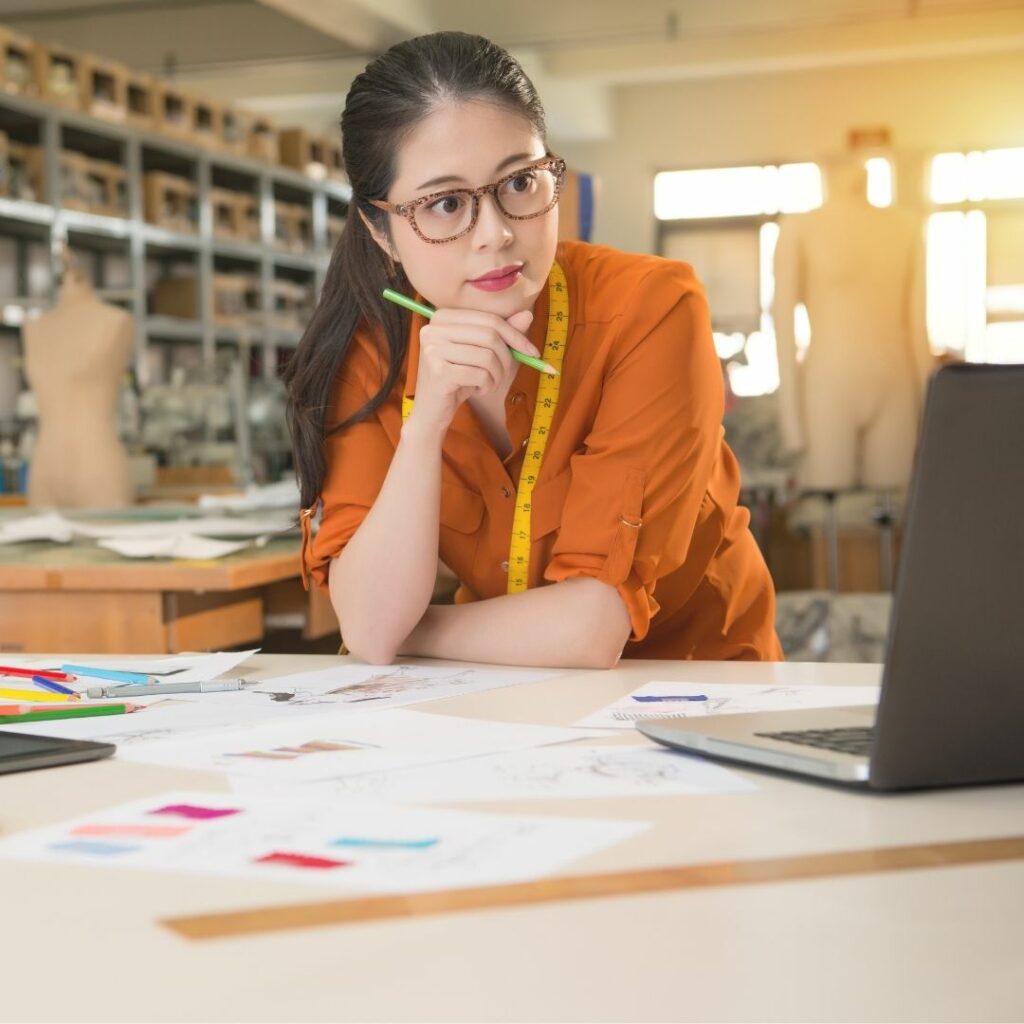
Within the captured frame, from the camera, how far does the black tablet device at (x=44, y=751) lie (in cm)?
98

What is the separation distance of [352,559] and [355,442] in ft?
0.52

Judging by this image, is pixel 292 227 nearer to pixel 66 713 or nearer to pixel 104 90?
pixel 104 90

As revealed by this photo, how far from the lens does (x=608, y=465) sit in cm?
159

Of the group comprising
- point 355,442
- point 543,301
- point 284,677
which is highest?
point 543,301

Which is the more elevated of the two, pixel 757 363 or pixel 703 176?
pixel 703 176

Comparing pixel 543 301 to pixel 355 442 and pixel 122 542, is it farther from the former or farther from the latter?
pixel 122 542

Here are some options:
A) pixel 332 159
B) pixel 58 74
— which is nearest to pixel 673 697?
pixel 58 74

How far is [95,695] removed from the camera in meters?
1.29

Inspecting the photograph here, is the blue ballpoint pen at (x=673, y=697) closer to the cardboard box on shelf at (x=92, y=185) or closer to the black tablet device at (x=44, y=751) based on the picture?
the black tablet device at (x=44, y=751)

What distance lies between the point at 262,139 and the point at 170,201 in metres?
0.95

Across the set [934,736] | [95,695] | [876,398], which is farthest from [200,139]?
[934,736]

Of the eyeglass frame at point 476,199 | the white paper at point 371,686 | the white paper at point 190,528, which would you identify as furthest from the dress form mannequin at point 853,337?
the white paper at point 371,686

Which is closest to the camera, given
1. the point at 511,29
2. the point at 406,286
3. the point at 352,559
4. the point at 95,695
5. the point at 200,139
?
the point at 95,695

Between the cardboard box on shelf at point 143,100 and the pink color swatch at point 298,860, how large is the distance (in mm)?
7283
